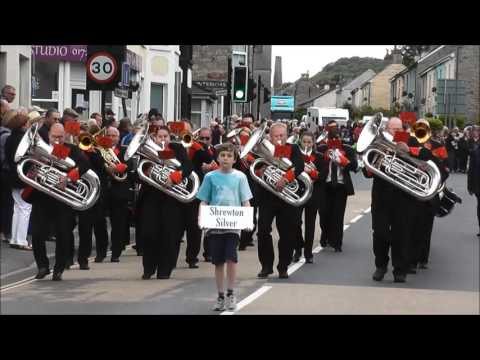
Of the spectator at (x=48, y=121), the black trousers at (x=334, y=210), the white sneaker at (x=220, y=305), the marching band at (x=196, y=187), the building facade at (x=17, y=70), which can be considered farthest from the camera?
the building facade at (x=17, y=70)

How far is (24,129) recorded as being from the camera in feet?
49.5

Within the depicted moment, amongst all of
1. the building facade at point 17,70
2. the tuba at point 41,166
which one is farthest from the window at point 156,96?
the tuba at point 41,166

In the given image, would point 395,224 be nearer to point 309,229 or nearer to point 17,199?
point 309,229

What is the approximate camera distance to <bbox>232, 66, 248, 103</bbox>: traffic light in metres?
27.9

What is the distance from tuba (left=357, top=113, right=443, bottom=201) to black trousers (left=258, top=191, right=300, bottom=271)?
3.85 feet

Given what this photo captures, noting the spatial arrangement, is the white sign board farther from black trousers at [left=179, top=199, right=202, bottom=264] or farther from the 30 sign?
the 30 sign

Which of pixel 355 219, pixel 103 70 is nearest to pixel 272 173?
pixel 103 70

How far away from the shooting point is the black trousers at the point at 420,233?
553 inches

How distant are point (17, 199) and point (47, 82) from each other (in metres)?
17.0

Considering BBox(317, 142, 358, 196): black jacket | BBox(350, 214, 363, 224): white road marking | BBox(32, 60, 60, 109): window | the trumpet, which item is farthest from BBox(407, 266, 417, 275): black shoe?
BBox(32, 60, 60, 109): window

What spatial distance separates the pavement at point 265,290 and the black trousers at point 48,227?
0.92ft

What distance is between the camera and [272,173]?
13.8 meters

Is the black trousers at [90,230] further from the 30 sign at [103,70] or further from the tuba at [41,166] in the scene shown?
the 30 sign at [103,70]

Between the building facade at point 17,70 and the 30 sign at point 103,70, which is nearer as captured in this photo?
the 30 sign at point 103,70
